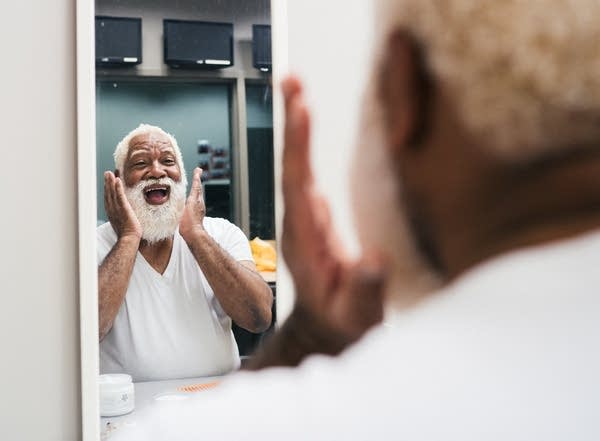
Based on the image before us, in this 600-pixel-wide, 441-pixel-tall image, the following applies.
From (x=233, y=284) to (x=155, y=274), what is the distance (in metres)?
0.14

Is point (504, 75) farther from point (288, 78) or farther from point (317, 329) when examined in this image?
point (317, 329)

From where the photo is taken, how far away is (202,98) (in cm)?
114

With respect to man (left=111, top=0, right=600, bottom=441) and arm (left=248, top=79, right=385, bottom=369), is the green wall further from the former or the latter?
man (left=111, top=0, right=600, bottom=441)

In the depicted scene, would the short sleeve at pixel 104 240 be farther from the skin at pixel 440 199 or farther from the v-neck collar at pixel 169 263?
the skin at pixel 440 199

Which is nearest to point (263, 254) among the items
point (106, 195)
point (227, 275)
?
point (227, 275)

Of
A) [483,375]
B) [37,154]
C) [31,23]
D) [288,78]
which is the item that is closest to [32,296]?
[37,154]

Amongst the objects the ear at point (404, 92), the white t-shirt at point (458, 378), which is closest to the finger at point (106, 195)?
the white t-shirt at point (458, 378)

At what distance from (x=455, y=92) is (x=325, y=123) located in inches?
8.7

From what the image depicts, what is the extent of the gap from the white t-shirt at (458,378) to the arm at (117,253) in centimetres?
20

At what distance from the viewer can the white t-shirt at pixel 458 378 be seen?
1.00m

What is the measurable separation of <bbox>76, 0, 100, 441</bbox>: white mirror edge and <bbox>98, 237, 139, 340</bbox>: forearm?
1cm

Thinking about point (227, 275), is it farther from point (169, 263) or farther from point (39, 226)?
point (39, 226)

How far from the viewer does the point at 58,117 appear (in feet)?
3.74

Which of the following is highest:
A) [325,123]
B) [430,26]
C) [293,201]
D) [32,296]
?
[430,26]
